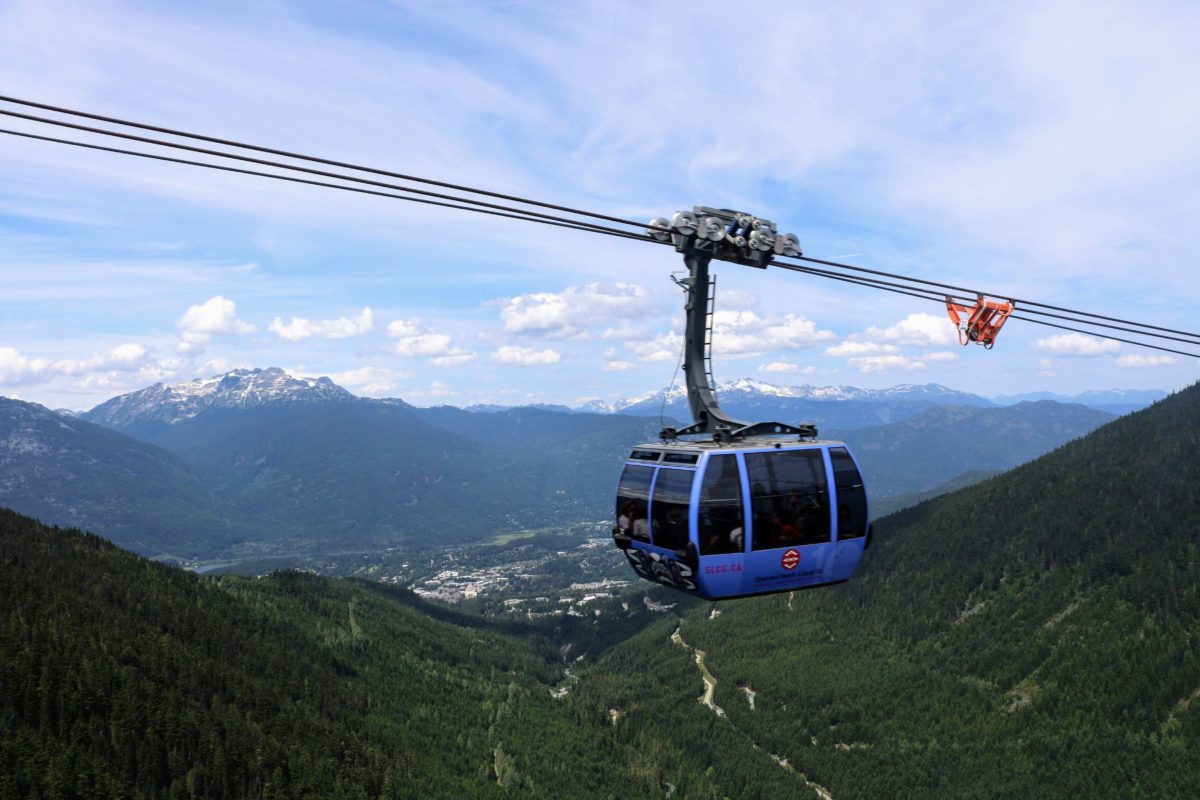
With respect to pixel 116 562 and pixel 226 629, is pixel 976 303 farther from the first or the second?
pixel 116 562

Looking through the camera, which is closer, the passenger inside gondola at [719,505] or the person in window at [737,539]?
the passenger inside gondola at [719,505]

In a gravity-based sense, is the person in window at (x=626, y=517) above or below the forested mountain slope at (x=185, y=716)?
above

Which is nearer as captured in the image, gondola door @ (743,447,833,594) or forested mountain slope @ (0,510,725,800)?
gondola door @ (743,447,833,594)

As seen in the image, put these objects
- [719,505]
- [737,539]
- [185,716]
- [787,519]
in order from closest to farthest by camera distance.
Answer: [719,505], [737,539], [787,519], [185,716]

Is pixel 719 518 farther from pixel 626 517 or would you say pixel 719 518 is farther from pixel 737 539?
pixel 626 517

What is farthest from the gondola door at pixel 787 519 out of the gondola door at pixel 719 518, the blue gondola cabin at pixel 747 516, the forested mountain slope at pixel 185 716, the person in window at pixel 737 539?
the forested mountain slope at pixel 185 716

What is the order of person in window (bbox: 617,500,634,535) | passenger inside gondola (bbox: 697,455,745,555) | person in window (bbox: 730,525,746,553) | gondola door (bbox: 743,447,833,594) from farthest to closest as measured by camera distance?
1. person in window (bbox: 617,500,634,535)
2. gondola door (bbox: 743,447,833,594)
3. person in window (bbox: 730,525,746,553)
4. passenger inside gondola (bbox: 697,455,745,555)

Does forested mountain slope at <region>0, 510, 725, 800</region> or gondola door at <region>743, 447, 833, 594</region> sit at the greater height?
gondola door at <region>743, 447, 833, 594</region>

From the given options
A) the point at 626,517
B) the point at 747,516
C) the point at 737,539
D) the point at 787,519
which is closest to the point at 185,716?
the point at 626,517

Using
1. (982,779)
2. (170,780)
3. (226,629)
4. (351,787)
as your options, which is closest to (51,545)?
(226,629)

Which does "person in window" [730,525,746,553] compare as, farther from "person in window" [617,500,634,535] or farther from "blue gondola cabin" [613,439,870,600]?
"person in window" [617,500,634,535]

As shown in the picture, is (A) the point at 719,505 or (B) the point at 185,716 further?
(B) the point at 185,716

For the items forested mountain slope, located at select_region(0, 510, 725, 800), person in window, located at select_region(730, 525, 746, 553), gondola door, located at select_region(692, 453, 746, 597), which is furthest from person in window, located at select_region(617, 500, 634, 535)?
forested mountain slope, located at select_region(0, 510, 725, 800)

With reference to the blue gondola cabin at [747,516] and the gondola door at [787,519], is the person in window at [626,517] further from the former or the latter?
the gondola door at [787,519]
